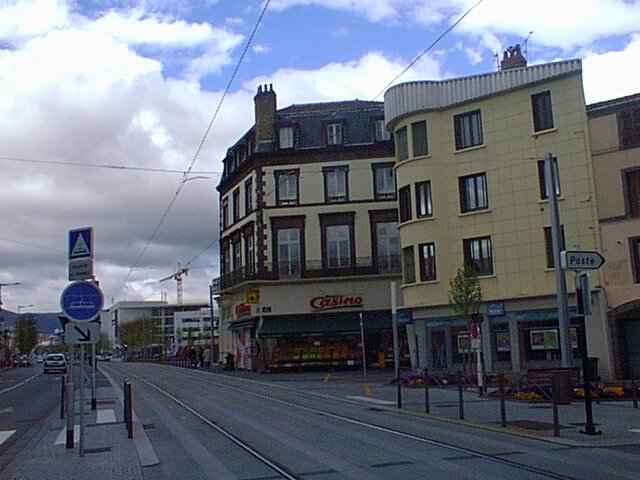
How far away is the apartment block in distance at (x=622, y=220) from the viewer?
99.5ft

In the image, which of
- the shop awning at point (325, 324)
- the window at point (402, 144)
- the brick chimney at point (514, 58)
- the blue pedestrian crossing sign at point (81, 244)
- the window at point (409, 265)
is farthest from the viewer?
the shop awning at point (325, 324)

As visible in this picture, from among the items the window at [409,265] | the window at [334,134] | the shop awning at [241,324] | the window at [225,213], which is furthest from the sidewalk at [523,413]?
the window at [225,213]

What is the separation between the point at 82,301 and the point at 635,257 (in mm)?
22533

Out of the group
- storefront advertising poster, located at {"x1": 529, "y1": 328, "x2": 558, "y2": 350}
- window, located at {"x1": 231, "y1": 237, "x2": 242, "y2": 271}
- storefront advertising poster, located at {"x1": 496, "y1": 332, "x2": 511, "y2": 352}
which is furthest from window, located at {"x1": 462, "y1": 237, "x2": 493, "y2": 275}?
window, located at {"x1": 231, "y1": 237, "x2": 242, "y2": 271}

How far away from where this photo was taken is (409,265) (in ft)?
127

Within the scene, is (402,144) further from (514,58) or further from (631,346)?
(631,346)

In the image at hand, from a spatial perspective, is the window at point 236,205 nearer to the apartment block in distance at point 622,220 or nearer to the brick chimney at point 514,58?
the brick chimney at point 514,58

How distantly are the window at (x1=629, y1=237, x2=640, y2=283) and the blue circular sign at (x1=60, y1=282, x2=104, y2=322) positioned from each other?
22160 mm

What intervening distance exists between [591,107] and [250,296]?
1008 inches

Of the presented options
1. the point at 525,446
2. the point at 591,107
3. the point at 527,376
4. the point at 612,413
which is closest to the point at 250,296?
the point at 591,107

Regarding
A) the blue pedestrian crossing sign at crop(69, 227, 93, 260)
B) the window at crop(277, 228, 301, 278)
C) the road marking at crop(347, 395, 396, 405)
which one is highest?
the window at crop(277, 228, 301, 278)

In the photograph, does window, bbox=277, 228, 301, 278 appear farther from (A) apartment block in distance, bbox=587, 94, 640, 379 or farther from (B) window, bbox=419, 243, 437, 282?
(A) apartment block in distance, bbox=587, 94, 640, 379

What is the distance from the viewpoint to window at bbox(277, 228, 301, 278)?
169 ft

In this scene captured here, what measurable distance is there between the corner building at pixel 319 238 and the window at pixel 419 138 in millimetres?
13759
